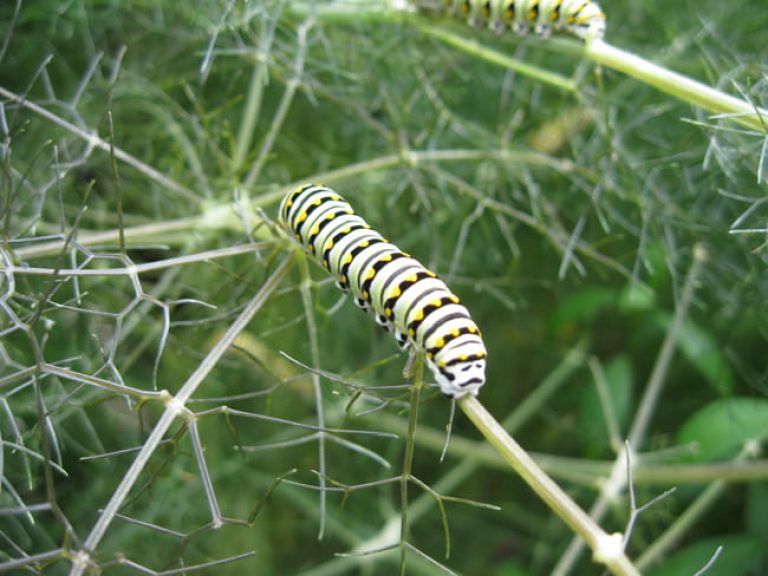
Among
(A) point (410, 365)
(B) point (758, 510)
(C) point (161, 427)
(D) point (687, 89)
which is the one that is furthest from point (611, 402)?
(C) point (161, 427)

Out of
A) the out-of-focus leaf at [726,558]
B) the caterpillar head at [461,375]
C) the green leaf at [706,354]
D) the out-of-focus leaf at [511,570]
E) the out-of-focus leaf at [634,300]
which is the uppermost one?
the caterpillar head at [461,375]

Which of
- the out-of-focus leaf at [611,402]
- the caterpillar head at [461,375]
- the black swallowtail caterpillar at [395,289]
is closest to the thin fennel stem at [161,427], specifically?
the black swallowtail caterpillar at [395,289]

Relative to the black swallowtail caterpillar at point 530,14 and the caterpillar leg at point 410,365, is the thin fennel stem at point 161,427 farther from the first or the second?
the black swallowtail caterpillar at point 530,14

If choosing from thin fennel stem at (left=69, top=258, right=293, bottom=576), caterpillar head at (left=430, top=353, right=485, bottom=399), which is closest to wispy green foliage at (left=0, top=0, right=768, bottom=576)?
thin fennel stem at (left=69, top=258, right=293, bottom=576)

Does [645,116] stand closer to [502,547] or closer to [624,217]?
[624,217]

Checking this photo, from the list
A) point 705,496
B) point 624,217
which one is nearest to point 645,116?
point 624,217

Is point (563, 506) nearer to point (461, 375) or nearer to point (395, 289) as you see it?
point (461, 375)
